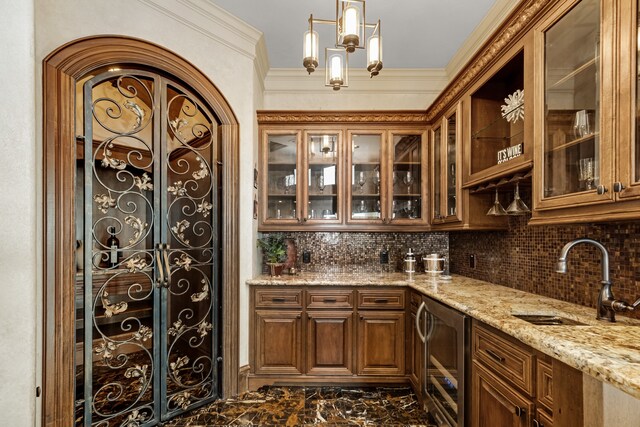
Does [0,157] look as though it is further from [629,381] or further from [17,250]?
[629,381]

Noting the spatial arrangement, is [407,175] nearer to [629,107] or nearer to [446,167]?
[446,167]

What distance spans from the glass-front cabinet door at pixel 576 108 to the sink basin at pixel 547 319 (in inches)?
21.8

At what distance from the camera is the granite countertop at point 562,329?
105 cm

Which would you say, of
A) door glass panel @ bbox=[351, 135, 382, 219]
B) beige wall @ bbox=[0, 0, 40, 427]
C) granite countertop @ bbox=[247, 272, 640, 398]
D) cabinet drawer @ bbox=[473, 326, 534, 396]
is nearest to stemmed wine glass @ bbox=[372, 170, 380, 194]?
door glass panel @ bbox=[351, 135, 382, 219]

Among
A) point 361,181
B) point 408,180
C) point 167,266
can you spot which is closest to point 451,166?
point 408,180

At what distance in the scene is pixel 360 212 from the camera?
3.55 metres

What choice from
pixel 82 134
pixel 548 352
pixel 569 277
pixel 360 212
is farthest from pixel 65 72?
pixel 569 277

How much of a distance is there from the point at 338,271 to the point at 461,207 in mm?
1528

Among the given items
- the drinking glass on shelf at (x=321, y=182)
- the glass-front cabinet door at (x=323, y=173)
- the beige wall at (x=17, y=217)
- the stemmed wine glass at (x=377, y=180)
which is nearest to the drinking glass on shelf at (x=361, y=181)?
the stemmed wine glass at (x=377, y=180)

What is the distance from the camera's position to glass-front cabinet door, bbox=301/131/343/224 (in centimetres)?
354

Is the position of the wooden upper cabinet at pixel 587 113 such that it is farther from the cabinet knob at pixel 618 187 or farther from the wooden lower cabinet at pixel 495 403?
the wooden lower cabinet at pixel 495 403

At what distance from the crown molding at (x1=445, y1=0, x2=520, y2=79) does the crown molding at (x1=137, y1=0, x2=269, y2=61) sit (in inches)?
75.2

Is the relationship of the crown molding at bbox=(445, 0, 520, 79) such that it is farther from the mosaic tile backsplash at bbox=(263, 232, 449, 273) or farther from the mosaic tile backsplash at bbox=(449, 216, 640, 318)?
the mosaic tile backsplash at bbox=(263, 232, 449, 273)

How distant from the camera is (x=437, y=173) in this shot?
3.31 metres
